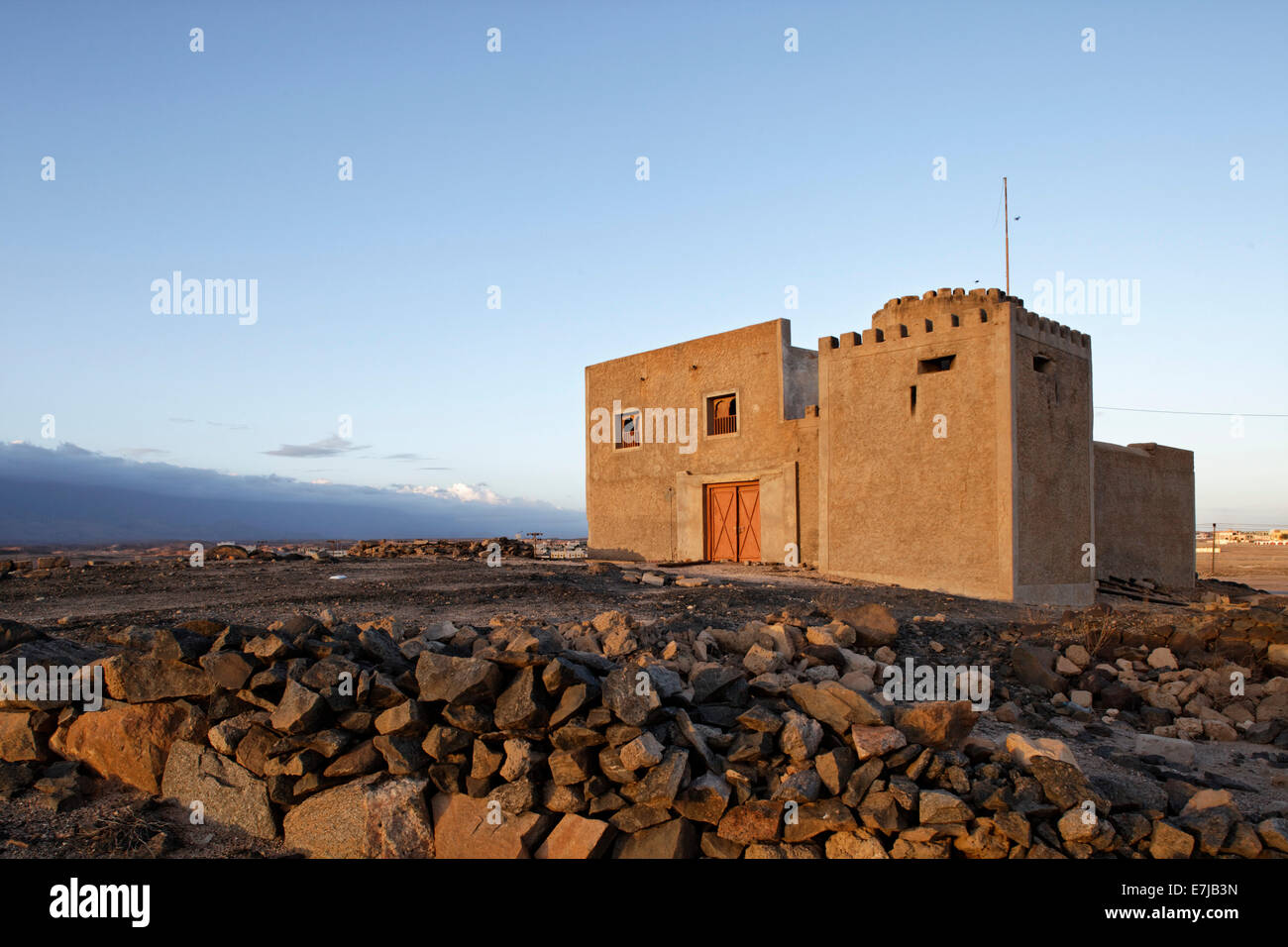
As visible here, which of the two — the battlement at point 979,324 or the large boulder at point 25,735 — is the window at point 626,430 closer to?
the battlement at point 979,324

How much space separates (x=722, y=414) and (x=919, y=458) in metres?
5.92

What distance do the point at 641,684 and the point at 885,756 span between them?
4.47 ft

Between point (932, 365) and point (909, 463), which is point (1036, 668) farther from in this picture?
point (932, 365)

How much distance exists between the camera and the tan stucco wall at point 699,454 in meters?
17.2

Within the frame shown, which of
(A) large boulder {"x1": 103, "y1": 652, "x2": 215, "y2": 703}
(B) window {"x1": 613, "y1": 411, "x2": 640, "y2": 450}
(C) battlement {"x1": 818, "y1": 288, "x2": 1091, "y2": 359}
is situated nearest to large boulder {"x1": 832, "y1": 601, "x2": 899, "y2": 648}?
(A) large boulder {"x1": 103, "y1": 652, "x2": 215, "y2": 703}

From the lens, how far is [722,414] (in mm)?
19016

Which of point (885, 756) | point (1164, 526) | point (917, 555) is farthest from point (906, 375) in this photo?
point (885, 756)

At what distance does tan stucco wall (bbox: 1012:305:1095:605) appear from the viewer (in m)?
13.1

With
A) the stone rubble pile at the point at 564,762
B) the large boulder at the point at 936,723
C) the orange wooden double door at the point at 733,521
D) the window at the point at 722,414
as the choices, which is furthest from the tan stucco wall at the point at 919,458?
the large boulder at the point at 936,723

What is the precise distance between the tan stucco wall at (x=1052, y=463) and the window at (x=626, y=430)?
10.0 m

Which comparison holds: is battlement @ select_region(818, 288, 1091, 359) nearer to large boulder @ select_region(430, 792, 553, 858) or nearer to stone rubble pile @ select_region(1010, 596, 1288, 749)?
stone rubble pile @ select_region(1010, 596, 1288, 749)

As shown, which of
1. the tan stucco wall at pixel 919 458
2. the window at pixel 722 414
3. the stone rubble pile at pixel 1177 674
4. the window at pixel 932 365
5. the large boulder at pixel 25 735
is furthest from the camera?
the window at pixel 722 414
